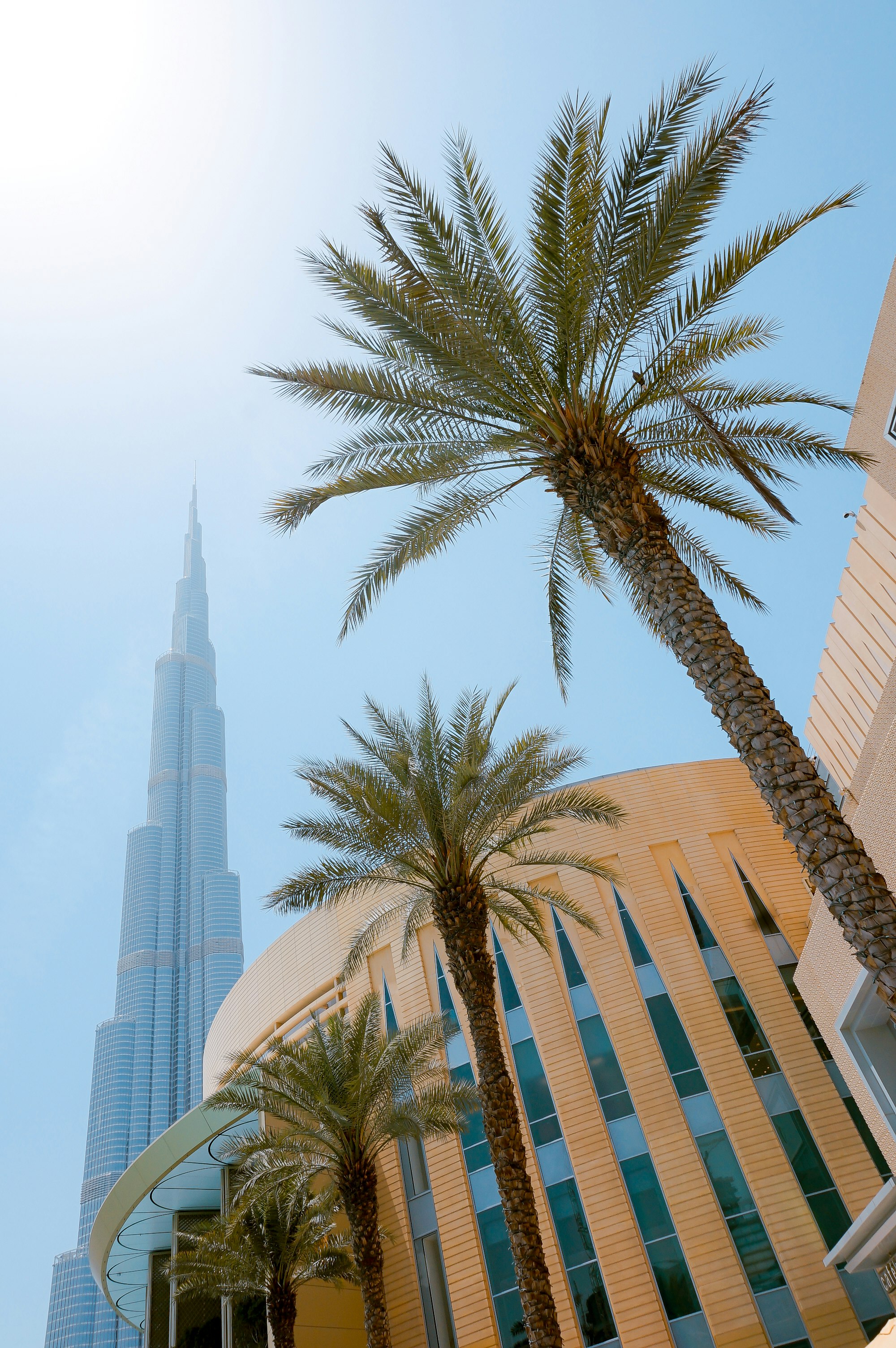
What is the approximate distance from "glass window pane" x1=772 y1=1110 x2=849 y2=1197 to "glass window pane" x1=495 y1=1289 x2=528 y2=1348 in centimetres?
640

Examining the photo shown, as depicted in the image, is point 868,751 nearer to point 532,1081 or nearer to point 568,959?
point 568,959

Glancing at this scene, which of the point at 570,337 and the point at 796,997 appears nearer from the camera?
the point at 570,337

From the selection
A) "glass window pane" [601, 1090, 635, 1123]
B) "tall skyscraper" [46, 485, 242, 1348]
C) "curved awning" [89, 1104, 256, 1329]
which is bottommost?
"glass window pane" [601, 1090, 635, 1123]

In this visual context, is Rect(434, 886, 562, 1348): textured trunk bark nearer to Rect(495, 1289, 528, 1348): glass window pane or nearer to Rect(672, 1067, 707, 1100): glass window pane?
Rect(495, 1289, 528, 1348): glass window pane

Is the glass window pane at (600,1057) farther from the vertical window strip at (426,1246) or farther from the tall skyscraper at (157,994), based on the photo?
the tall skyscraper at (157,994)

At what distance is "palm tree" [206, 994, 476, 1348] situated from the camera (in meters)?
15.7

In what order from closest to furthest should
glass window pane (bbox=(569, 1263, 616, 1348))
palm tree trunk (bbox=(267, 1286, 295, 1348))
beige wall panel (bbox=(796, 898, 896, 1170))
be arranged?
beige wall panel (bbox=(796, 898, 896, 1170))
palm tree trunk (bbox=(267, 1286, 295, 1348))
glass window pane (bbox=(569, 1263, 616, 1348))

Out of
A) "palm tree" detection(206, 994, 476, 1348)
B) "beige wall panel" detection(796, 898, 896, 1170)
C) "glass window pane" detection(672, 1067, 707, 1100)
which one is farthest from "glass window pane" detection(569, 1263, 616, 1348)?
"beige wall panel" detection(796, 898, 896, 1170)

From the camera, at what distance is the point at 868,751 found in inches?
448

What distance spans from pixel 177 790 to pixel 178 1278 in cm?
17104

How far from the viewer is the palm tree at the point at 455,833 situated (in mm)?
12703

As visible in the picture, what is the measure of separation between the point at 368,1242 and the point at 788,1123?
10.1 m

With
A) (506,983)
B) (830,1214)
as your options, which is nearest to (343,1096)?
(506,983)

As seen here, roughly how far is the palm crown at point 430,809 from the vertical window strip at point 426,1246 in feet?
21.4
